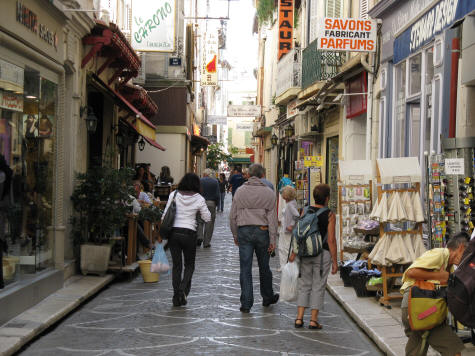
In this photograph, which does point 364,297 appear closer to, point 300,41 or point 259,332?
point 259,332

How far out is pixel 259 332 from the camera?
8000mm

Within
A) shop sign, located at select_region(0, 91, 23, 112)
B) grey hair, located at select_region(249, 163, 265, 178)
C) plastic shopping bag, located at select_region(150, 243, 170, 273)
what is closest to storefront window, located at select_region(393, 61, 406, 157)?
grey hair, located at select_region(249, 163, 265, 178)

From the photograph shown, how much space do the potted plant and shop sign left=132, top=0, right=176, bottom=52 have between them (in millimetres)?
6718

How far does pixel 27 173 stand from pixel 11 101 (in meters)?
1.17

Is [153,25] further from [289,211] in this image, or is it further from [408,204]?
[408,204]

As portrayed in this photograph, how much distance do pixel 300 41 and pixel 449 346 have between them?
2381cm

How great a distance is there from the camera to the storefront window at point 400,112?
13820 mm

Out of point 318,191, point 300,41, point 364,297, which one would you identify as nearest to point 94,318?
point 318,191

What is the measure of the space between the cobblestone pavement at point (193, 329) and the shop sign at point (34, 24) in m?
3.77

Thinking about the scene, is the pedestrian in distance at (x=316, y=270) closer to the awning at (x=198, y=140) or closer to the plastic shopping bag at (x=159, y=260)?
the plastic shopping bag at (x=159, y=260)

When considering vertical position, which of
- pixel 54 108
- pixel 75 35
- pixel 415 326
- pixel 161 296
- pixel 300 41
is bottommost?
pixel 161 296

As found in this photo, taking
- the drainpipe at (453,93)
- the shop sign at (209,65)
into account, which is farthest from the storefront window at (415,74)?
the shop sign at (209,65)

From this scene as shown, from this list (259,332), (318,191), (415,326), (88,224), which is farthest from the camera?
(88,224)

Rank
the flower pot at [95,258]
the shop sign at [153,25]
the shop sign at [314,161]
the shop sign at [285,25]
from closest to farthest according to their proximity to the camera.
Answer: the flower pot at [95,258] < the shop sign at [153,25] < the shop sign at [314,161] < the shop sign at [285,25]
